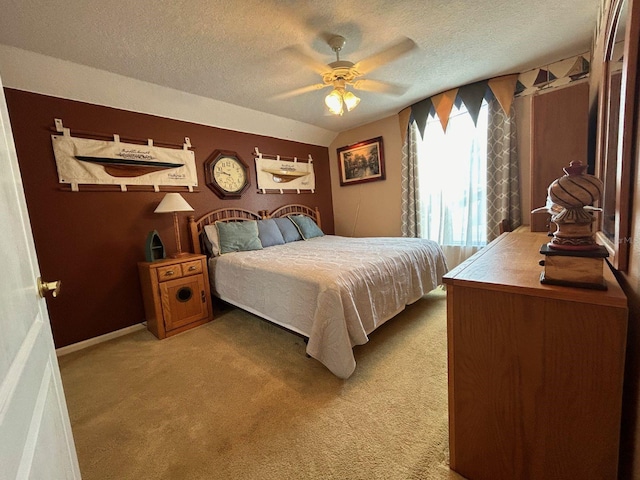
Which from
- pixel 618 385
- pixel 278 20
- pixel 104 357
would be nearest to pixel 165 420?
pixel 104 357

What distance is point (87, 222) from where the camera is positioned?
2.47 meters

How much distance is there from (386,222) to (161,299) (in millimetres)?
3264

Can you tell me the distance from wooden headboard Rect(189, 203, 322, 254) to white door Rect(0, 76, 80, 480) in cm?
237

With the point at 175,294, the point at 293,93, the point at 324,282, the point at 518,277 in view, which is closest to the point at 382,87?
the point at 293,93

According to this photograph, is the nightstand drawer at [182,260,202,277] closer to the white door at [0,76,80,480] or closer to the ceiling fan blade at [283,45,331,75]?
the white door at [0,76,80,480]

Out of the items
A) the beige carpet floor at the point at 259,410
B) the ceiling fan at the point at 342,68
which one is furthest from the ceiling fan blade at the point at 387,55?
the beige carpet floor at the point at 259,410

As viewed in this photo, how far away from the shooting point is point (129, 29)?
179 cm

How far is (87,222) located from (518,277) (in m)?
3.35

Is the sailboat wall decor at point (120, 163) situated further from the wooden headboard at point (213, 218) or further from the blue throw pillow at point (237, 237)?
the blue throw pillow at point (237, 237)

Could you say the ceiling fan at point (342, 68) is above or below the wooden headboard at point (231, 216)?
above

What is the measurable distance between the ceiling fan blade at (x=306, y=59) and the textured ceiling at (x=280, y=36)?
0.05ft

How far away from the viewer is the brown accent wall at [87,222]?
7.26 feet

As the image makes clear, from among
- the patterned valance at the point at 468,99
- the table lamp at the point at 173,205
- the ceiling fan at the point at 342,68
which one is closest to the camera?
the ceiling fan at the point at 342,68

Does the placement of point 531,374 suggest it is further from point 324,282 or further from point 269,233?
point 269,233
